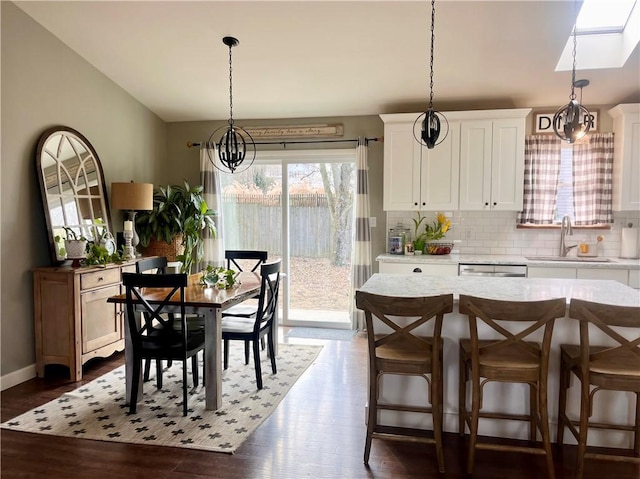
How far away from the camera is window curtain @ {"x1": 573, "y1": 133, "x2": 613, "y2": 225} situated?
457 cm

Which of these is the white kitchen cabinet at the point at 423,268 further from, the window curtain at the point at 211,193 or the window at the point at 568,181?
the window curtain at the point at 211,193

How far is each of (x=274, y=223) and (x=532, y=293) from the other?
11.1 ft

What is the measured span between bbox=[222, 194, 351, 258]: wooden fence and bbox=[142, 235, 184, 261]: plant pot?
76cm

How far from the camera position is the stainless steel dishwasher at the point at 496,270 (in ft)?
14.2

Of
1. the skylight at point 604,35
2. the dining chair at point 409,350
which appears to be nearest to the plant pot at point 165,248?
the dining chair at point 409,350

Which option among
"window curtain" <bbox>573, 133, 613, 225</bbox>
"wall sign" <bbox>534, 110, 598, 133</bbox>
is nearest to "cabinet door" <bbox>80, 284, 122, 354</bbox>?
"wall sign" <bbox>534, 110, 598, 133</bbox>

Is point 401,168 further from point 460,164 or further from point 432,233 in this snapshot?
point 432,233

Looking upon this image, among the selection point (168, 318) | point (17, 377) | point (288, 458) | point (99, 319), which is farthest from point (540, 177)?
point (17, 377)

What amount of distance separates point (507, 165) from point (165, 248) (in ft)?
12.3

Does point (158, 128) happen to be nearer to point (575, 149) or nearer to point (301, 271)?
point (301, 271)

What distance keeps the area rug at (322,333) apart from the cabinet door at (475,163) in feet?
6.26

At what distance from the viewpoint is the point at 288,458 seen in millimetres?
2572

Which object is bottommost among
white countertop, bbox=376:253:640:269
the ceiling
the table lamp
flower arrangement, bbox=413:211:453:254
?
white countertop, bbox=376:253:640:269

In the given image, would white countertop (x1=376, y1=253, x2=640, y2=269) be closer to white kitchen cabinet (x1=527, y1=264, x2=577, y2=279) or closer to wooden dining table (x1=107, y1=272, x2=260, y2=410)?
white kitchen cabinet (x1=527, y1=264, x2=577, y2=279)
